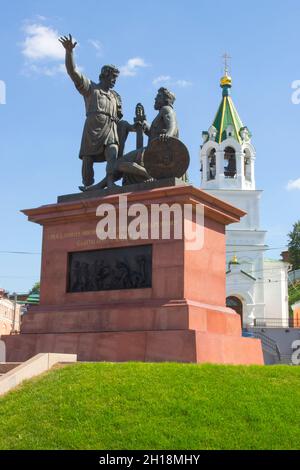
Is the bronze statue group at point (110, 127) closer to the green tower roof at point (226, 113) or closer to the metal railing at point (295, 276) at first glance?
the green tower roof at point (226, 113)

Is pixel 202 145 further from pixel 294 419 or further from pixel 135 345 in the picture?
pixel 294 419

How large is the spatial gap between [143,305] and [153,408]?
4.08 metres

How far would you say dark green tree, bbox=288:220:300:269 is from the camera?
77375 millimetres

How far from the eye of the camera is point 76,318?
1216cm

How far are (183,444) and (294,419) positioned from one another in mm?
1450

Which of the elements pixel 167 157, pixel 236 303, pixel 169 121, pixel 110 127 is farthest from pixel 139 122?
pixel 236 303

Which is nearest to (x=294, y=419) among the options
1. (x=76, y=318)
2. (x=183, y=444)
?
(x=183, y=444)

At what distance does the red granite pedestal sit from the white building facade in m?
38.1

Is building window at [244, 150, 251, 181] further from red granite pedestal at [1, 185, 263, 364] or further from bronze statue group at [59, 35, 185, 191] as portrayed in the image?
red granite pedestal at [1, 185, 263, 364]

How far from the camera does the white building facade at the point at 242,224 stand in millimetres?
50844

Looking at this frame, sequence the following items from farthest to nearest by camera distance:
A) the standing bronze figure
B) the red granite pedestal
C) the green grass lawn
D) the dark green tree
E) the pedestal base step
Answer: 1. the dark green tree
2. the standing bronze figure
3. the red granite pedestal
4. the pedestal base step
5. the green grass lawn

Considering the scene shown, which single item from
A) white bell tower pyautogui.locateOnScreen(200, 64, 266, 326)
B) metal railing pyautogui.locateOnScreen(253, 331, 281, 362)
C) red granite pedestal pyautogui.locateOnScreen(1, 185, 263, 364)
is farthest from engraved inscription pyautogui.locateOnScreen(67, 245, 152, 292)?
white bell tower pyautogui.locateOnScreen(200, 64, 266, 326)

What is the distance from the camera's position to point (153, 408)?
7.50 m

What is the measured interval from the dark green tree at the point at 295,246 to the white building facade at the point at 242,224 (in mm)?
22614
